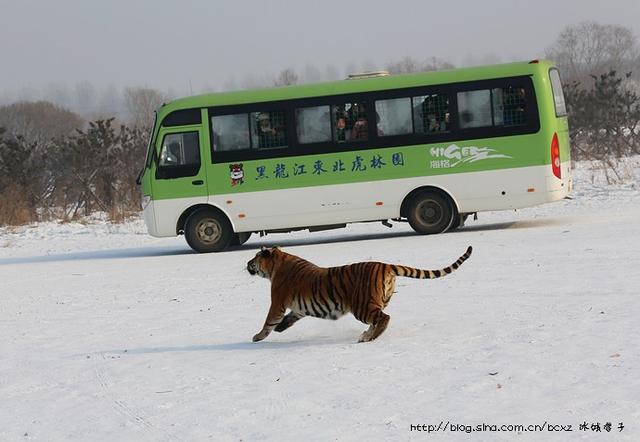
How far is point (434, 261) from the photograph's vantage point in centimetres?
1501

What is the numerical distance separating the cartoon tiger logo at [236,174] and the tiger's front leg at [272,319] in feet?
35.0

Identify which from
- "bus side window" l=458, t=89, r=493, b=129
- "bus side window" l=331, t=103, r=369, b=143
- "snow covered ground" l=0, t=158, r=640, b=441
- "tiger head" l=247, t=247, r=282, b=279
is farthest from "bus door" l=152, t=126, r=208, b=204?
"tiger head" l=247, t=247, r=282, b=279

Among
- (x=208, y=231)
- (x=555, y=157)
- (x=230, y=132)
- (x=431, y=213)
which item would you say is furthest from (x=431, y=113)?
(x=208, y=231)

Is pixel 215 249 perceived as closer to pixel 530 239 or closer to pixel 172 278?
pixel 172 278

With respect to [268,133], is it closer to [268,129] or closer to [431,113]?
[268,129]

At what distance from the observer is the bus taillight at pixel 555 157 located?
1912 cm

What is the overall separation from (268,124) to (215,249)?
253cm

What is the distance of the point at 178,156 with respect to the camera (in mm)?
20203

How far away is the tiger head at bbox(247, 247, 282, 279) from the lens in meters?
9.53

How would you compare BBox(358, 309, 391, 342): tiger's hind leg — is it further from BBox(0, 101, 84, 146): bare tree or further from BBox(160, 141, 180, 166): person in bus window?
BBox(0, 101, 84, 146): bare tree

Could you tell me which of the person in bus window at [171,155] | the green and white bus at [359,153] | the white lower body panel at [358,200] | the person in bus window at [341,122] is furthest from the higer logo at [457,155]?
the person in bus window at [171,155]

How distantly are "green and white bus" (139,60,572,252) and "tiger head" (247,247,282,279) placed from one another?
1001 cm

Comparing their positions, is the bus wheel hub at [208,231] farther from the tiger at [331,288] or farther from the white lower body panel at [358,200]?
the tiger at [331,288]

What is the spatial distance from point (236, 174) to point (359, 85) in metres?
2.81
